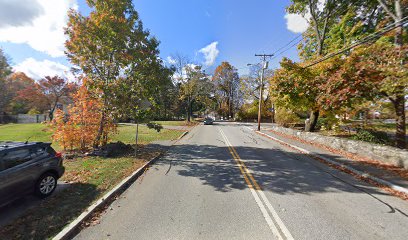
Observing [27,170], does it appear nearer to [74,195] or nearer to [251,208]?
[74,195]

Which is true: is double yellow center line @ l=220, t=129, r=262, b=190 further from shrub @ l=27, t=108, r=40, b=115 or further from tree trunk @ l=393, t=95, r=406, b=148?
shrub @ l=27, t=108, r=40, b=115

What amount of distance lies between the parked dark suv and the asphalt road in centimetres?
214

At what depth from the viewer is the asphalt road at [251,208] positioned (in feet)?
11.9

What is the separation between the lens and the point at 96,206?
14.8ft

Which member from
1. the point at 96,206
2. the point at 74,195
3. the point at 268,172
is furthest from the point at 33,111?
the point at 268,172

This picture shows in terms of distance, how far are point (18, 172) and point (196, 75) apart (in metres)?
32.5

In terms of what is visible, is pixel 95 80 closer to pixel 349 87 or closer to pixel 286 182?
pixel 286 182

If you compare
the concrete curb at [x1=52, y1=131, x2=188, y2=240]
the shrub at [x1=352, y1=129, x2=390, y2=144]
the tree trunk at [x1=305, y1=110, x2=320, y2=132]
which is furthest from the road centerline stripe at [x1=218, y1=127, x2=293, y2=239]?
the tree trunk at [x1=305, y1=110, x2=320, y2=132]

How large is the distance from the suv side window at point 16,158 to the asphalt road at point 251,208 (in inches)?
99.1

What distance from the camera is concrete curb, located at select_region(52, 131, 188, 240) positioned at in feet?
11.6

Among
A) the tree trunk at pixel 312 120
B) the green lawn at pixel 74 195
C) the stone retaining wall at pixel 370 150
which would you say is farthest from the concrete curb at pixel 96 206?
the tree trunk at pixel 312 120

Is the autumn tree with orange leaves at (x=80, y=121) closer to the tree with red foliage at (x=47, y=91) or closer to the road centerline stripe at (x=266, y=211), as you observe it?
the road centerline stripe at (x=266, y=211)

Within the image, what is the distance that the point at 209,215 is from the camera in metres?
4.21

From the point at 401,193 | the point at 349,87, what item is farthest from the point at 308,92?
the point at 401,193
